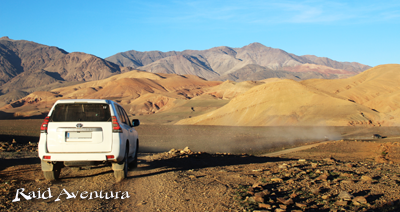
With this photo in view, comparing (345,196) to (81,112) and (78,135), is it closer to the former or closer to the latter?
(78,135)

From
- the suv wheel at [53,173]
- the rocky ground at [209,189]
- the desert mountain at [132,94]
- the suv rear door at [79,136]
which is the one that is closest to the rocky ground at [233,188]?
the rocky ground at [209,189]

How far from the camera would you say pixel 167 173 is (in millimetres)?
8680

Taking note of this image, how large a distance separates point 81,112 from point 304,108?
47.2 meters

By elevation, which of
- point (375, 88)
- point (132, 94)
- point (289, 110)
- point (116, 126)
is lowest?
point (116, 126)

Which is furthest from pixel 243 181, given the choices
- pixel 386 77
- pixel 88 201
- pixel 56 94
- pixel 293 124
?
pixel 56 94

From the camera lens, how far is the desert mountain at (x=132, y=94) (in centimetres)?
9769

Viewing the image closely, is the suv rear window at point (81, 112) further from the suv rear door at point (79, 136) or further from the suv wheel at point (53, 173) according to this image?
the suv wheel at point (53, 173)

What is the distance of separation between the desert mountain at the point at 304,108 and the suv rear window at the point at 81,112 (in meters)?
42.9

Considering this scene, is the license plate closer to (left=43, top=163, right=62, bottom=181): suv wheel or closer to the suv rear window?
the suv rear window

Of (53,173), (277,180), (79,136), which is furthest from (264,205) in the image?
(53,173)

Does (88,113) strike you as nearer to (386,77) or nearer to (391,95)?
(391,95)

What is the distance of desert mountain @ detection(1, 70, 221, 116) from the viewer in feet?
320

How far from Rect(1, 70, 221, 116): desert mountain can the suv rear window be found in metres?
82.7

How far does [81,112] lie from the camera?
7.57 metres
